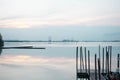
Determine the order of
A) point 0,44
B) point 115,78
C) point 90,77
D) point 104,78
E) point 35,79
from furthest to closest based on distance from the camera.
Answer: point 0,44
point 35,79
point 90,77
point 104,78
point 115,78

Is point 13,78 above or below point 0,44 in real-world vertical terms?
above

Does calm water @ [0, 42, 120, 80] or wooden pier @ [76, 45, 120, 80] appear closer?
wooden pier @ [76, 45, 120, 80]

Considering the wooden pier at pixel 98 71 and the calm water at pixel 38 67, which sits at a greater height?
the wooden pier at pixel 98 71

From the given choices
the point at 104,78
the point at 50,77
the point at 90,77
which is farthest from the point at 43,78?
the point at 104,78

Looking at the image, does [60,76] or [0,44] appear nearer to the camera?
[60,76]

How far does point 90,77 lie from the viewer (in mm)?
24688

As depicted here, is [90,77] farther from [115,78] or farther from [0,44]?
[0,44]

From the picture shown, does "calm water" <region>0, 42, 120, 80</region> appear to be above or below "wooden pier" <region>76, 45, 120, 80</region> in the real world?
below

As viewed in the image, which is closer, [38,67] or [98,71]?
[98,71]

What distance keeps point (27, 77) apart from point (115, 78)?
11.0 m

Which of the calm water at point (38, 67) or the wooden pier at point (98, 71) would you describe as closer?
the wooden pier at point (98, 71)

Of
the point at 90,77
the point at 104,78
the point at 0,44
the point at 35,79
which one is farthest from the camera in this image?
the point at 0,44

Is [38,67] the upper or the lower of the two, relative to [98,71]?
lower

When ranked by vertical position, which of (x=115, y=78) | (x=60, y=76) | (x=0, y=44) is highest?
(x=115, y=78)
